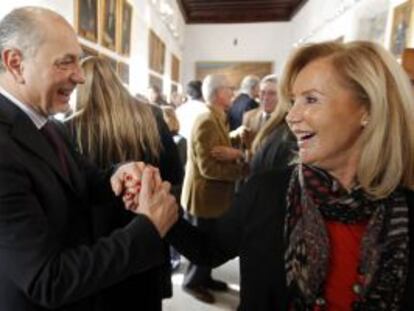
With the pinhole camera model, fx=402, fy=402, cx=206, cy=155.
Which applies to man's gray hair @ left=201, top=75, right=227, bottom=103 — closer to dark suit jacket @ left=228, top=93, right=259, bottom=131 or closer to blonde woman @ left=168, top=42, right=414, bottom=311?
dark suit jacket @ left=228, top=93, right=259, bottom=131

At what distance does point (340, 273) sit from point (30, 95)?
4.32ft

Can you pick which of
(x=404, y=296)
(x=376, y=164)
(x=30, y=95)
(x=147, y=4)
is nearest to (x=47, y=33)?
(x=30, y=95)

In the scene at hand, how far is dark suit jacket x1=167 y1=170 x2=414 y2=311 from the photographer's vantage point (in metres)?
1.52

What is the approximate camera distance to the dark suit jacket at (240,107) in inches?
266

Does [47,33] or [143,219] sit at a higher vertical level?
[47,33]

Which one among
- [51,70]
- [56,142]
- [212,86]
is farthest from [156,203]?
[212,86]

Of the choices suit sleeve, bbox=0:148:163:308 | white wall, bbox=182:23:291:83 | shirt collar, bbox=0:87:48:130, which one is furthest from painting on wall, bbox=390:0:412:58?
white wall, bbox=182:23:291:83

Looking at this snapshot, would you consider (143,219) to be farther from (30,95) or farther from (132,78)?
(132,78)

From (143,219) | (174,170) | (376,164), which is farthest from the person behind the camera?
(174,170)

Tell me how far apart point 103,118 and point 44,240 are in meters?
1.46

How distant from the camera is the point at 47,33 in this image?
148 cm

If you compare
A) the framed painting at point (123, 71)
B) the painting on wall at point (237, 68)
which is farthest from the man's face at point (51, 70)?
the painting on wall at point (237, 68)

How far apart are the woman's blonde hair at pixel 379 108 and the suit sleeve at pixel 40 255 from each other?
940 millimetres

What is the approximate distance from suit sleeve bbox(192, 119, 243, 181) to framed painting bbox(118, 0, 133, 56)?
9.66ft
